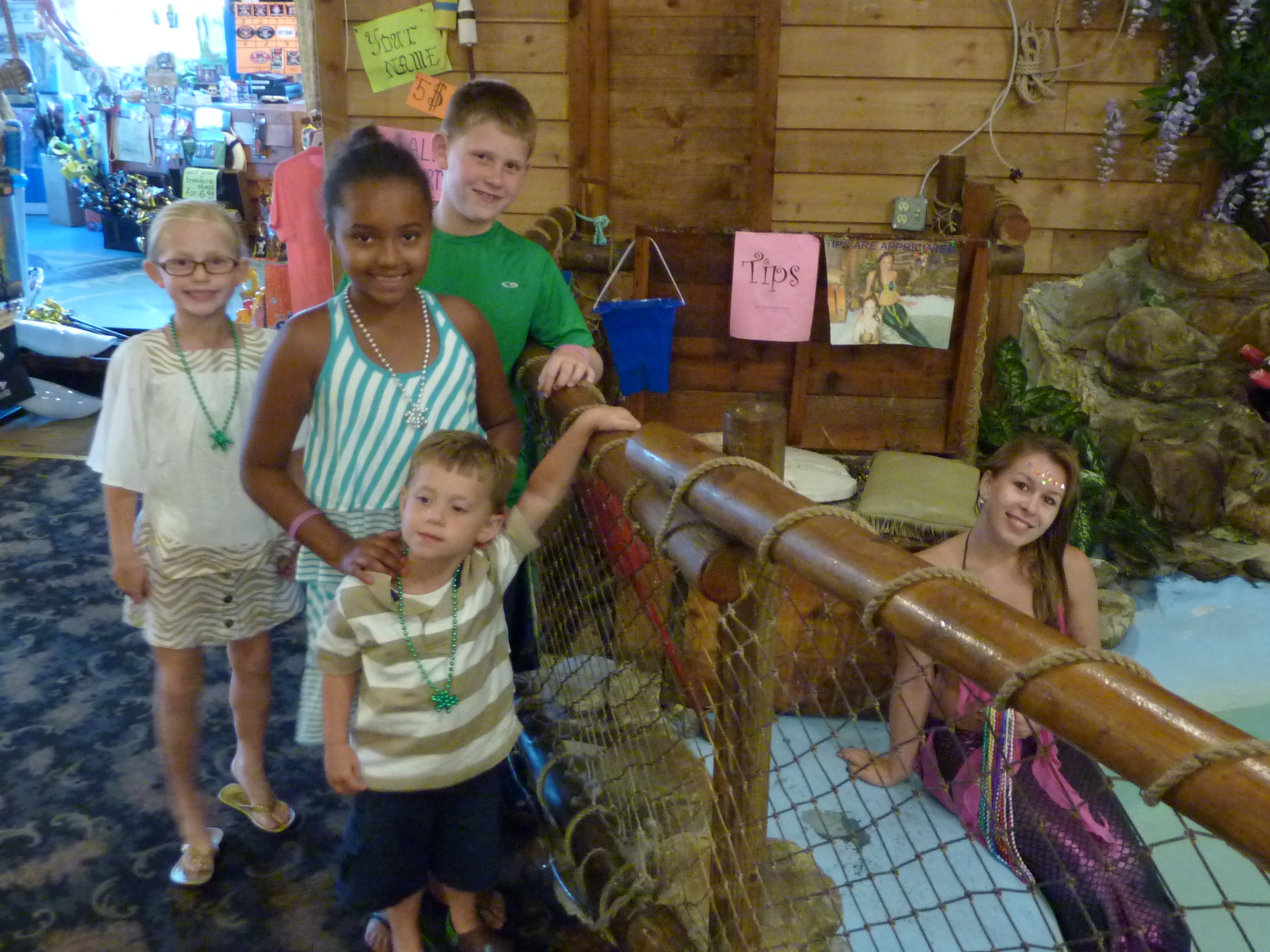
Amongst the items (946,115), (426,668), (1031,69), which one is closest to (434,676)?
(426,668)

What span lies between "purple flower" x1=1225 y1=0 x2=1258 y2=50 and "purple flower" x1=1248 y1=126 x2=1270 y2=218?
0.29 meters

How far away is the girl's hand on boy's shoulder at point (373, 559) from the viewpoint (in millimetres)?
1328

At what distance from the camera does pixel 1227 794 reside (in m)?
0.61

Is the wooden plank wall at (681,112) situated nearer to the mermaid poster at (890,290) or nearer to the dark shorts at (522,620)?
the mermaid poster at (890,290)

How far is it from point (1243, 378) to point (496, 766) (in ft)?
10.7

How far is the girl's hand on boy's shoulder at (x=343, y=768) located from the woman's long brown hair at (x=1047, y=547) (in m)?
1.34

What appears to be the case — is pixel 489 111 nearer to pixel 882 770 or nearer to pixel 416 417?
pixel 416 417

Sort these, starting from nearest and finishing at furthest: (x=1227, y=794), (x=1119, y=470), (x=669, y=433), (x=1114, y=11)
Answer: (x=1227, y=794), (x=669, y=433), (x=1114, y=11), (x=1119, y=470)

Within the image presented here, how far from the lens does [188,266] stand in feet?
5.39

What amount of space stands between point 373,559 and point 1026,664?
861 mm

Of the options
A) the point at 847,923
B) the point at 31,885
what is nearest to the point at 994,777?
the point at 847,923

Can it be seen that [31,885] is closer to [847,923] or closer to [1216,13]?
[847,923]

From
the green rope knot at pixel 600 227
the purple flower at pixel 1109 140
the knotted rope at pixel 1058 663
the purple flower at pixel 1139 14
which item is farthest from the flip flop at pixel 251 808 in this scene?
the purple flower at pixel 1139 14

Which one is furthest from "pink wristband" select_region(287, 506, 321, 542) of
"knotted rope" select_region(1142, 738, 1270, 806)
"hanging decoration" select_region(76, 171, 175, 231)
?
"hanging decoration" select_region(76, 171, 175, 231)
